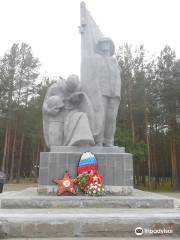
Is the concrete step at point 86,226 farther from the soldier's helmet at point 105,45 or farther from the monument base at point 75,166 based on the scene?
the soldier's helmet at point 105,45

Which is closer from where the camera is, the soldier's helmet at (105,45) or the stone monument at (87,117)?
the stone monument at (87,117)

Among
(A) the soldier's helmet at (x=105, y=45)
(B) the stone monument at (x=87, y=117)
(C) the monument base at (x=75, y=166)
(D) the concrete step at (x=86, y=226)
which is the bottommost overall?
(D) the concrete step at (x=86, y=226)

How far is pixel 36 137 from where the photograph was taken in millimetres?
24531

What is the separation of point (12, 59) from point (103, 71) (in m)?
19.3

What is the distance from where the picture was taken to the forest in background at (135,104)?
20609mm

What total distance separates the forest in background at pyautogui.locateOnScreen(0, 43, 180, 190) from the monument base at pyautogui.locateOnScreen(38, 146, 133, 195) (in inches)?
493

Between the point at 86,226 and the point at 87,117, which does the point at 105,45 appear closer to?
the point at 87,117

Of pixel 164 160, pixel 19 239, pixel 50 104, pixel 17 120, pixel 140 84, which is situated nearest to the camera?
pixel 19 239

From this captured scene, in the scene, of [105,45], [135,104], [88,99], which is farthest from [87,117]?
[135,104]

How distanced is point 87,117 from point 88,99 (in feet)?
1.49

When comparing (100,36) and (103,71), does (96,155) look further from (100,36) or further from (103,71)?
(100,36)

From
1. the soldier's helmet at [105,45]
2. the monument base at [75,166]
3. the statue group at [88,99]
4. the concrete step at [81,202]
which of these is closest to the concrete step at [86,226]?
the concrete step at [81,202]

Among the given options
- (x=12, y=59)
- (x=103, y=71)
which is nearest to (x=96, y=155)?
(x=103, y=71)

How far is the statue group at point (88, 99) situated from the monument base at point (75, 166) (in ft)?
1.30
